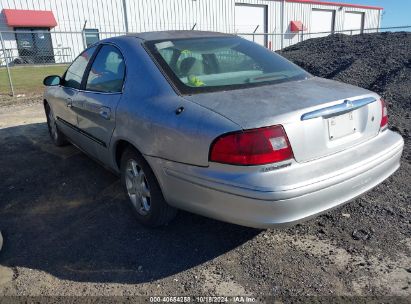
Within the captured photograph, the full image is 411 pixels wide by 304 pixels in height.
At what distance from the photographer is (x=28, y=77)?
1712cm

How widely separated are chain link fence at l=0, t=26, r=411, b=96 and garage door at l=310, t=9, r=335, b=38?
1835 cm

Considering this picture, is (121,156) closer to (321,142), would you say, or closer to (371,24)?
(321,142)

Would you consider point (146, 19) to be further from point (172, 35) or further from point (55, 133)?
point (172, 35)

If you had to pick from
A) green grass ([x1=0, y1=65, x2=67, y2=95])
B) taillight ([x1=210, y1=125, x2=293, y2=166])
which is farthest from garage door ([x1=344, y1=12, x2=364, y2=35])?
taillight ([x1=210, y1=125, x2=293, y2=166])

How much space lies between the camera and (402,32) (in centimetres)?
1369

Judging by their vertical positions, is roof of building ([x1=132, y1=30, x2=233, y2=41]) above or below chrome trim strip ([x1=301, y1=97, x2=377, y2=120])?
above

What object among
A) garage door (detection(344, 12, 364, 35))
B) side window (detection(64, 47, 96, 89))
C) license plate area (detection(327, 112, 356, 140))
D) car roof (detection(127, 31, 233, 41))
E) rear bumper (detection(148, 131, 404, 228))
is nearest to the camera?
rear bumper (detection(148, 131, 404, 228))

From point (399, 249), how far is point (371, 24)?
49.6 m

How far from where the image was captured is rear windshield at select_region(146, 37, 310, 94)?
9.36ft

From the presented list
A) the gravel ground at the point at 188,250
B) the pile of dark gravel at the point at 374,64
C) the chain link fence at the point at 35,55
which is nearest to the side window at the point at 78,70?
the gravel ground at the point at 188,250

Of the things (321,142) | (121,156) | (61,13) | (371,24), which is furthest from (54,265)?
(371,24)

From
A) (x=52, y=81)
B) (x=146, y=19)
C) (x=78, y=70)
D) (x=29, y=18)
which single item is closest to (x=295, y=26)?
(x=146, y=19)

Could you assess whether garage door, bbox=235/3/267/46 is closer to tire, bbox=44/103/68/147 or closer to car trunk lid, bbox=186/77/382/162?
tire, bbox=44/103/68/147

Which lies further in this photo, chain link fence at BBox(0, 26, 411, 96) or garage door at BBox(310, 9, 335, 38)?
garage door at BBox(310, 9, 335, 38)
